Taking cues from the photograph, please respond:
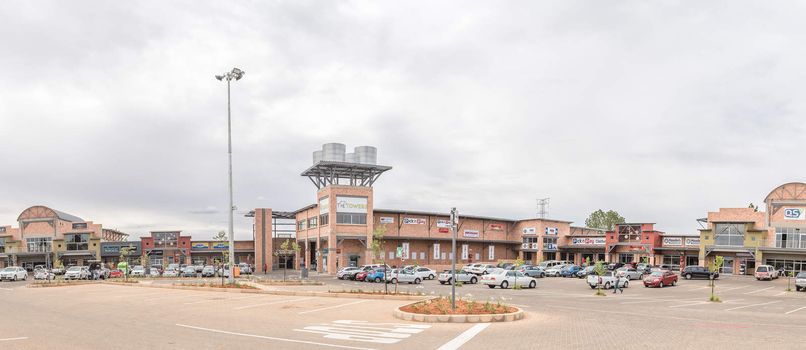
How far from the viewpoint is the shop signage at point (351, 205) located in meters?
70.3

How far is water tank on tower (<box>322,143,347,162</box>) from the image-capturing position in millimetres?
73625

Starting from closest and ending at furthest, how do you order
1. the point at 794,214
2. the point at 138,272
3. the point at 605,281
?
the point at 605,281
the point at 138,272
the point at 794,214

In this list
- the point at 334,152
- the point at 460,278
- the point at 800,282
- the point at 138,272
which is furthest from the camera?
the point at 334,152

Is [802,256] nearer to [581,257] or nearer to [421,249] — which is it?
[581,257]

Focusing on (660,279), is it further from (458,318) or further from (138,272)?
(138,272)

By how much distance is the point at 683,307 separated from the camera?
27.6m

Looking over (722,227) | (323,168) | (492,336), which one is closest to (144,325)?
(492,336)

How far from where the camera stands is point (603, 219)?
144 metres

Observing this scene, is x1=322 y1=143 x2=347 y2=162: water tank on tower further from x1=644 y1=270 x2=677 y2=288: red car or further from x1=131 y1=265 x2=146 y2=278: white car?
x1=644 y1=270 x2=677 y2=288: red car

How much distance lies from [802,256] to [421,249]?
46410 mm

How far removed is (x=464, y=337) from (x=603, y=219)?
138193 millimetres

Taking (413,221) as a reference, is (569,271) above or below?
below

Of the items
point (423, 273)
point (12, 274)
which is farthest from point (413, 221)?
point (12, 274)

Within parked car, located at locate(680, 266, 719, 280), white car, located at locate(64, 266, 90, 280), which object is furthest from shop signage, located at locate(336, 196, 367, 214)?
parked car, located at locate(680, 266, 719, 280)
